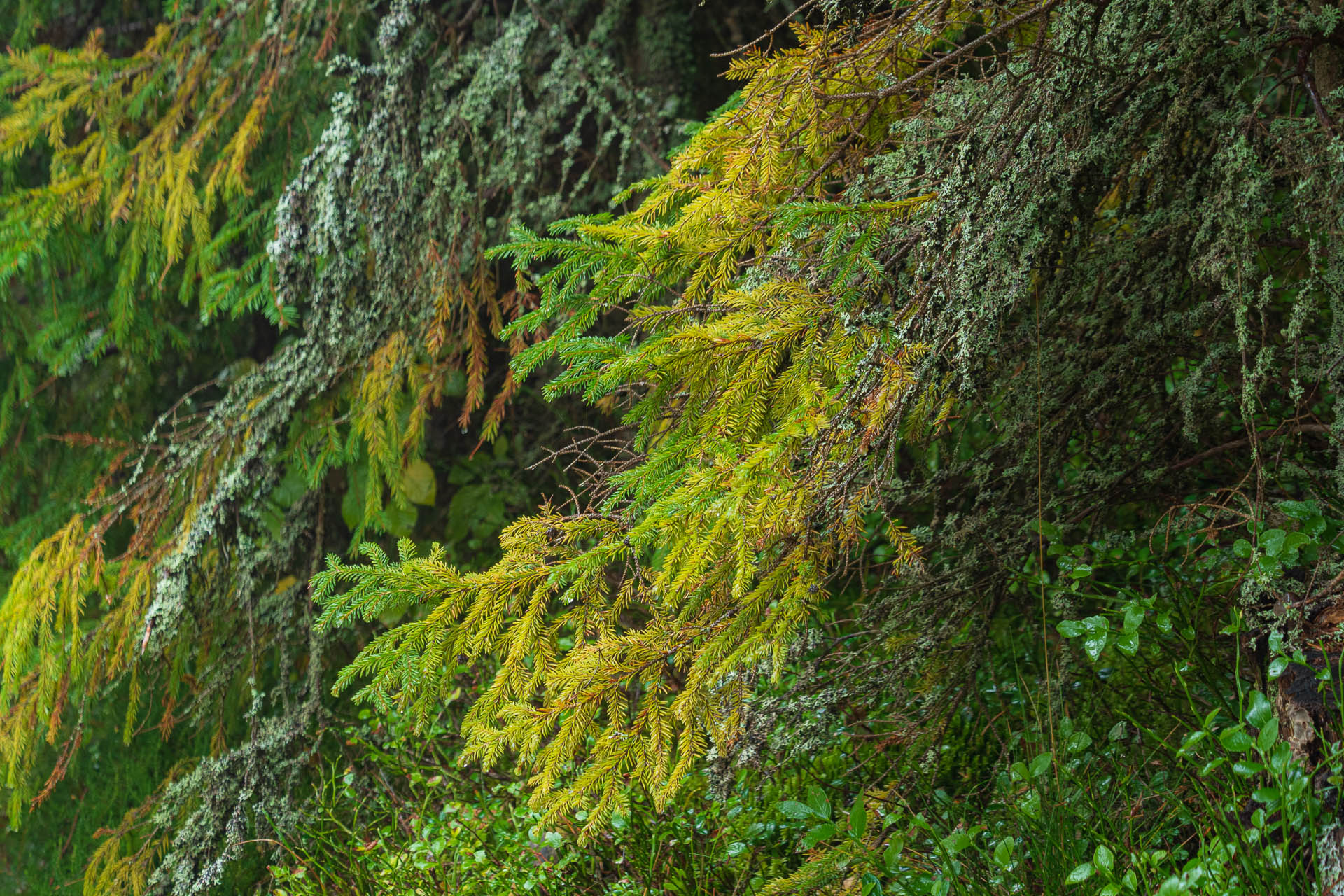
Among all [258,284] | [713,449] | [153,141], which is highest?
[153,141]

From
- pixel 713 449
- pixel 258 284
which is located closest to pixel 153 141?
pixel 258 284

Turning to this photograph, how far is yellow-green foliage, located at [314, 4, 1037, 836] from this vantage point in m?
1.33

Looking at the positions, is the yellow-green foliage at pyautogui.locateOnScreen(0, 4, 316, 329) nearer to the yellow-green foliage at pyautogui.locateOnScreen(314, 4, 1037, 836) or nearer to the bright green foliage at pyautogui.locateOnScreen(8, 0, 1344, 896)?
the bright green foliage at pyautogui.locateOnScreen(8, 0, 1344, 896)

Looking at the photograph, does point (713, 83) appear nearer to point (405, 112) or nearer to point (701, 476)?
point (405, 112)

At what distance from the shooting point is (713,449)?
1.40 meters

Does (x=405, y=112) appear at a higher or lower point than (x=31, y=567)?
higher

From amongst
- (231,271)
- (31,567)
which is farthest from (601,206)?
(31,567)

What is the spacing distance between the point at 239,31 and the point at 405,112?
626mm

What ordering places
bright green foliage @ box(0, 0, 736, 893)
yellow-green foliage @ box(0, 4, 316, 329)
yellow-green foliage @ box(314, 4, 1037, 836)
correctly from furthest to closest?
yellow-green foliage @ box(0, 4, 316, 329)
bright green foliage @ box(0, 0, 736, 893)
yellow-green foliage @ box(314, 4, 1037, 836)

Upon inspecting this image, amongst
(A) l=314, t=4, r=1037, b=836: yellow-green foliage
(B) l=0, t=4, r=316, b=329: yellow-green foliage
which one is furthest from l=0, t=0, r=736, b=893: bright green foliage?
(A) l=314, t=4, r=1037, b=836: yellow-green foliage

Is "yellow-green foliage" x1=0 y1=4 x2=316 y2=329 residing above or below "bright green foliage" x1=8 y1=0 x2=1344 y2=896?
above

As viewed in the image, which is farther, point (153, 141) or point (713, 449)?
point (153, 141)

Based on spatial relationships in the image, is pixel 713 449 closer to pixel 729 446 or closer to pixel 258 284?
pixel 729 446

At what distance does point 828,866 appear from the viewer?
1720 millimetres
